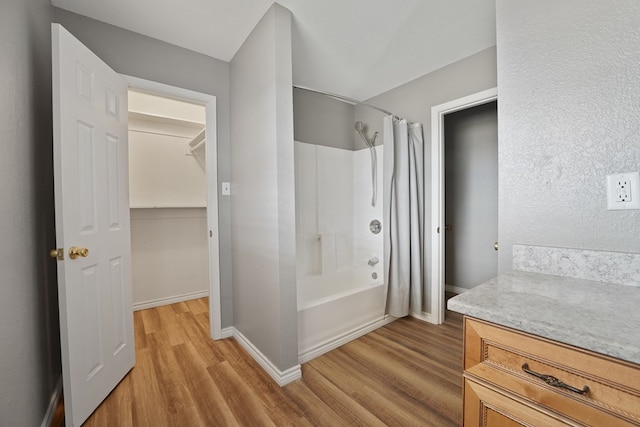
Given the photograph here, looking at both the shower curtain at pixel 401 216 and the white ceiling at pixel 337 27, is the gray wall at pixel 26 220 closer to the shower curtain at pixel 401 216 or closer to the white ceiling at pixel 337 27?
the white ceiling at pixel 337 27

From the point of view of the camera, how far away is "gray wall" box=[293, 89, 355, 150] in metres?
2.74

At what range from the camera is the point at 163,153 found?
298 cm

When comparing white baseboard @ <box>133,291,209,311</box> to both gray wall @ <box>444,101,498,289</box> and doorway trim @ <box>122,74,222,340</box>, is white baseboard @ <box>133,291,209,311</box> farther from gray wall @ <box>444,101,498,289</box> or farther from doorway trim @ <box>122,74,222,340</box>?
gray wall @ <box>444,101,498,289</box>

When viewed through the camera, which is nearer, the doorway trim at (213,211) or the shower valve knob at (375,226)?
the doorway trim at (213,211)

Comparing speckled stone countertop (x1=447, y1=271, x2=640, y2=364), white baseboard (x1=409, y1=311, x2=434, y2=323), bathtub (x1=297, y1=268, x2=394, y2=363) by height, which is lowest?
white baseboard (x1=409, y1=311, x2=434, y2=323)

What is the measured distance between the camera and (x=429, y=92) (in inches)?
97.4

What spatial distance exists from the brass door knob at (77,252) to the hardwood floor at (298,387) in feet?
2.85

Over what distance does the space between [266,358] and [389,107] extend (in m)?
2.62

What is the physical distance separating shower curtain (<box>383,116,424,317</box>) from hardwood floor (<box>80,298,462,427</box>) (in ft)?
1.28

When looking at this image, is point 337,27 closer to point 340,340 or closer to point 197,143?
point 197,143

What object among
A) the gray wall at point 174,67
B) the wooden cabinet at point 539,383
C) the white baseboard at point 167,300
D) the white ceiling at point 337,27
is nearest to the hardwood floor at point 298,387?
the gray wall at point 174,67

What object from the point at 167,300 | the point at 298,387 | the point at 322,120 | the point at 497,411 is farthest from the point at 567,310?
the point at 167,300

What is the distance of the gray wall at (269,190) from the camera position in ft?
5.42

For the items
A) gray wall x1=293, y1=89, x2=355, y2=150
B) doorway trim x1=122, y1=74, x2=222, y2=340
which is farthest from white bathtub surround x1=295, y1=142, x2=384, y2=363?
doorway trim x1=122, y1=74, x2=222, y2=340
